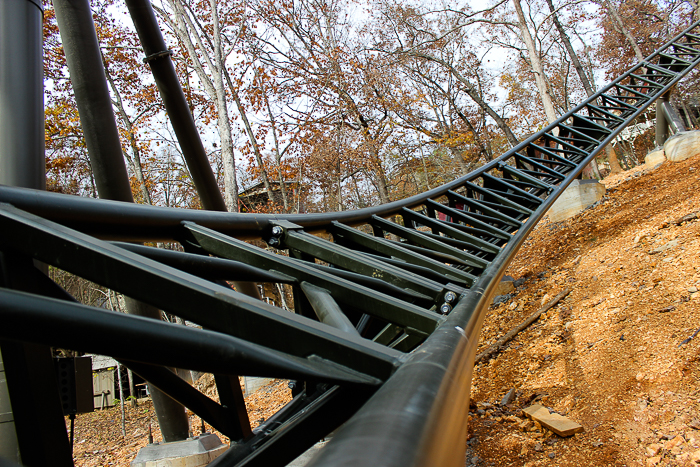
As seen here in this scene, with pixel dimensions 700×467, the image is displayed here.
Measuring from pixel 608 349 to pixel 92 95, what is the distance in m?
5.22

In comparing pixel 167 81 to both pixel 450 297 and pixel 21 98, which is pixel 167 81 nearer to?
pixel 21 98

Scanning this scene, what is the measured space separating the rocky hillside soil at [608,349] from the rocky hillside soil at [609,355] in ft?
0.03

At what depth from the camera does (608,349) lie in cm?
387

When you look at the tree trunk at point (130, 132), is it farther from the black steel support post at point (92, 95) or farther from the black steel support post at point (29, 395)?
the black steel support post at point (29, 395)

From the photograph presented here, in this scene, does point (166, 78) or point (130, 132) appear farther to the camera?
point (130, 132)

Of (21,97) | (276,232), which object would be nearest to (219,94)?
(21,97)

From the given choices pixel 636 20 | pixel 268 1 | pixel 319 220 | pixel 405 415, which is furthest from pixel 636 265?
pixel 636 20

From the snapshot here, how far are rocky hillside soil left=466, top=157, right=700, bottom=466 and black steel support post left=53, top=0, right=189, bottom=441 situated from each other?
4085 mm

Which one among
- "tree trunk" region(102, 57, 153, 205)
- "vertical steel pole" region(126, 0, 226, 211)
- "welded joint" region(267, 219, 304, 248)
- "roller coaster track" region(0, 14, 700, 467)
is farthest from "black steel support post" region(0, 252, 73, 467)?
"tree trunk" region(102, 57, 153, 205)

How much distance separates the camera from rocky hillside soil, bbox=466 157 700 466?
9.40 ft

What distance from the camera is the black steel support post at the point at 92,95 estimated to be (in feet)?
12.6

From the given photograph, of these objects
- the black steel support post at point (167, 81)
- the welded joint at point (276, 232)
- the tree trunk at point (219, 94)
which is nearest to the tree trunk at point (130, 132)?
the tree trunk at point (219, 94)

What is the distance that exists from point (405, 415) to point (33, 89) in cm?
314

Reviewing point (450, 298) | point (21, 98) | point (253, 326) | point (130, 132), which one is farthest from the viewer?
point (130, 132)
